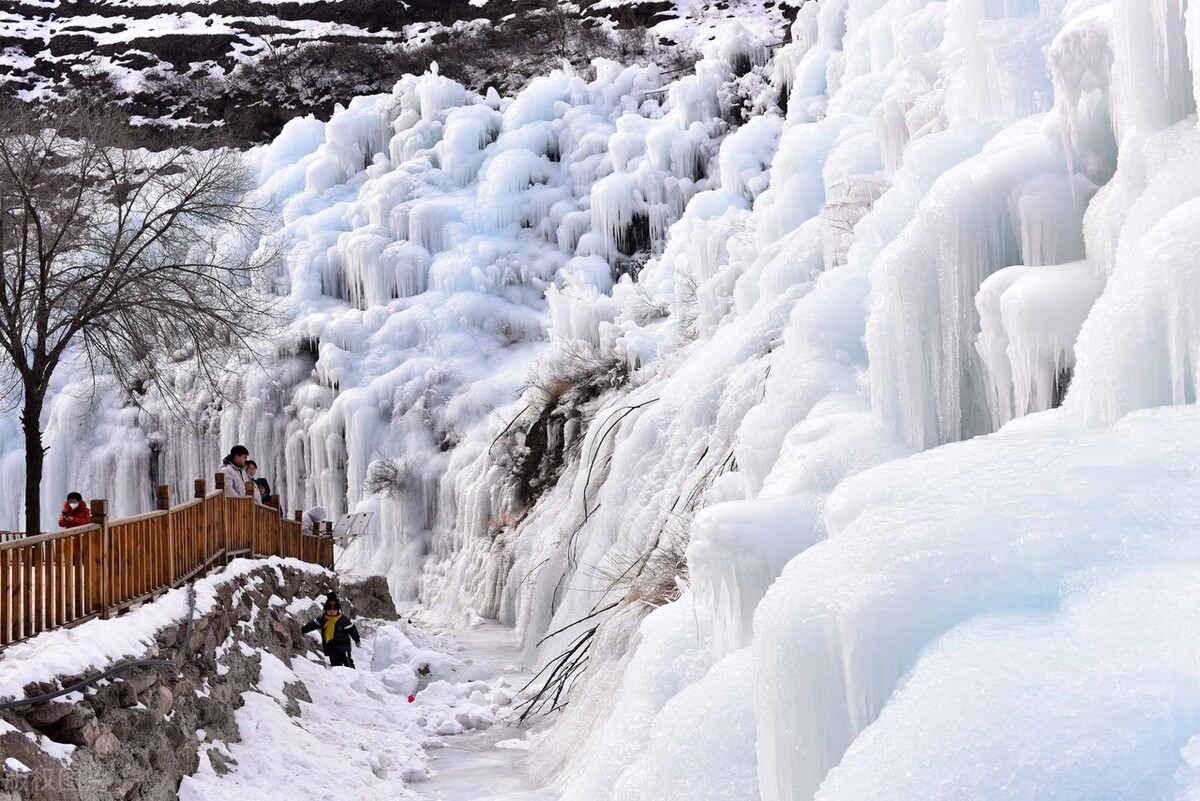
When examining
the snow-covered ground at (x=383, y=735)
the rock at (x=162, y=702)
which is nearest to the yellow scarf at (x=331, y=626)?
the snow-covered ground at (x=383, y=735)

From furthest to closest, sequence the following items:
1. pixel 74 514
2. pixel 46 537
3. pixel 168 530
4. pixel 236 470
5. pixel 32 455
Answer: pixel 32 455
pixel 236 470
pixel 74 514
pixel 168 530
pixel 46 537

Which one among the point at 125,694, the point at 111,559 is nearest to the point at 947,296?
the point at 125,694

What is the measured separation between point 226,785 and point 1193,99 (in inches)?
268

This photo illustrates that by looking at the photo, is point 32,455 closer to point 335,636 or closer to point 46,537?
point 335,636

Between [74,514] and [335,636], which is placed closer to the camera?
[74,514]

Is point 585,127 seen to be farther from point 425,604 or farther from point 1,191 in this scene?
point 1,191

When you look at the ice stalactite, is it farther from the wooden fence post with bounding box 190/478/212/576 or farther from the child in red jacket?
the child in red jacket

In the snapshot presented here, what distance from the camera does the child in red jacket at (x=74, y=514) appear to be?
9.80 meters

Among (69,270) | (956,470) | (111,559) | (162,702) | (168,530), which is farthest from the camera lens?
(69,270)

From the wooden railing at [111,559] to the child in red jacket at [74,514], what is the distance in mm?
1007

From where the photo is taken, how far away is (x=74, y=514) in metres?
10.5

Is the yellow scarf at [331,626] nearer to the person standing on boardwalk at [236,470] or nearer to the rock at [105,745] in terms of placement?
the person standing on boardwalk at [236,470]

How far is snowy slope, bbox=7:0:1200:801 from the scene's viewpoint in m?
2.69

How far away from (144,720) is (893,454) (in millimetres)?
4573
